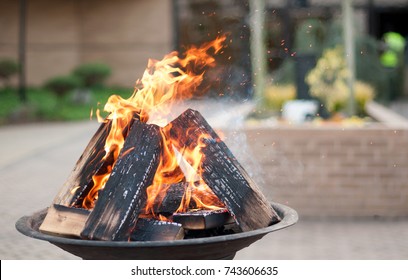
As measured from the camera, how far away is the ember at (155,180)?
3.19 meters

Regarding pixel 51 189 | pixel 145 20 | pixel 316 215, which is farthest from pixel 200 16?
pixel 316 215

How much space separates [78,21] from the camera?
86.8 feet

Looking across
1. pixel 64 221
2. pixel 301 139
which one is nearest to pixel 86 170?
pixel 64 221

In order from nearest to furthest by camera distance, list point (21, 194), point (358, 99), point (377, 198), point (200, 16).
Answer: point (377, 198)
point (21, 194)
point (358, 99)
point (200, 16)

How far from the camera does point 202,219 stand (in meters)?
3.24

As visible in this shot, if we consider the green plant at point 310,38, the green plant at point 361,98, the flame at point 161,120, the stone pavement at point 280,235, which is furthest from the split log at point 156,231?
the green plant at point 310,38

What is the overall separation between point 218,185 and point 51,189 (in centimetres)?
571

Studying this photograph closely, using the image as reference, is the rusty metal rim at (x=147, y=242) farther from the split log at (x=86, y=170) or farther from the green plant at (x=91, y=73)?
the green plant at (x=91, y=73)

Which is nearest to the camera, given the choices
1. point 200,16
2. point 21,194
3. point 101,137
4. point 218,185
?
point 218,185

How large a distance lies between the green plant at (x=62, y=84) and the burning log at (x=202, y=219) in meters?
17.5

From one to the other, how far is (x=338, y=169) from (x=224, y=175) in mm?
3781

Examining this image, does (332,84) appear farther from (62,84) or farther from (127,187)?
(62,84)

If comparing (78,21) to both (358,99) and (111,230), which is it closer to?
(358,99)

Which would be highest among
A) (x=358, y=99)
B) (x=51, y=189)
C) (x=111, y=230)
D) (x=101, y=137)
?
(x=101, y=137)
